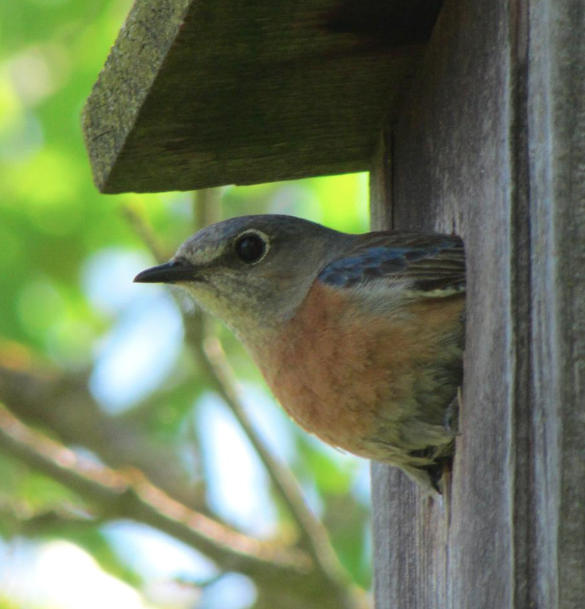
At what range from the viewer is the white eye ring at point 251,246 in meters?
3.86

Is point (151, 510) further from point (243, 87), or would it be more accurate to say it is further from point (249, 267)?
point (243, 87)

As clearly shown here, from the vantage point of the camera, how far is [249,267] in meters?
3.87

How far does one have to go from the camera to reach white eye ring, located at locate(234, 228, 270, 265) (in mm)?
3857

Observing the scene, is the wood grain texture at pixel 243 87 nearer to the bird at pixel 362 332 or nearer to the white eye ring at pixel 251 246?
the white eye ring at pixel 251 246

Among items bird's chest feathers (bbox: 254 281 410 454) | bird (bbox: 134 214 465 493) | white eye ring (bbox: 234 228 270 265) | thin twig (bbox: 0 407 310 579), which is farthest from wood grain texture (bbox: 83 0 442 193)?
thin twig (bbox: 0 407 310 579)

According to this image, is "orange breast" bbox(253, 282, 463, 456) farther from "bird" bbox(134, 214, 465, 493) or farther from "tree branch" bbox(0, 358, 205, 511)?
"tree branch" bbox(0, 358, 205, 511)

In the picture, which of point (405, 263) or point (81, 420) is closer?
point (405, 263)

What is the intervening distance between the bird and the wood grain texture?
34 cm

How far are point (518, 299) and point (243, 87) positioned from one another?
46.6 inches

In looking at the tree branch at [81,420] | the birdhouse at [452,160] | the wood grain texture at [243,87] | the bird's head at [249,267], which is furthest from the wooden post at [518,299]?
the tree branch at [81,420]

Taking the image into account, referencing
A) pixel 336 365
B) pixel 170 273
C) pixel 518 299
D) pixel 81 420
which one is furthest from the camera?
pixel 81 420

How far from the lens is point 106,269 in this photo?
6.46 m

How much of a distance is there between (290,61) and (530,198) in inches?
40.6

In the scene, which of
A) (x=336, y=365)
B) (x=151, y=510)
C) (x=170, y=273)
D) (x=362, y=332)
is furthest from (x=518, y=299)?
(x=151, y=510)
